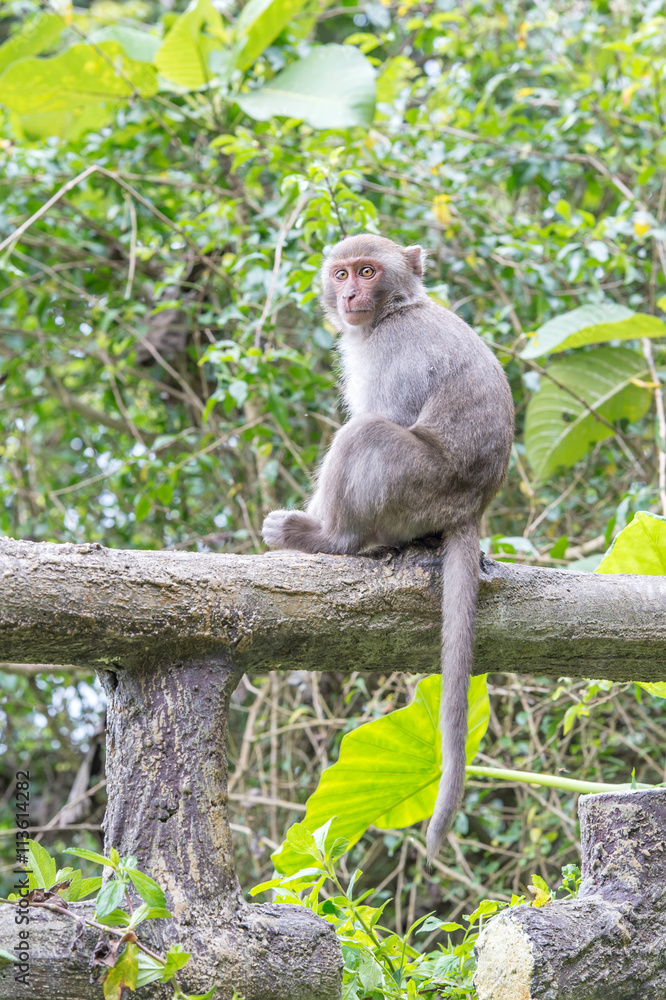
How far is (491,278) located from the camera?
545cm

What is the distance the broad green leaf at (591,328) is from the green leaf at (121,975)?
3.30m

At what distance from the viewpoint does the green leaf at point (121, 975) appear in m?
1.69

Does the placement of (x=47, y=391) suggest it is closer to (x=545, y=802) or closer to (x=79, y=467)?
(x=79, y=467)

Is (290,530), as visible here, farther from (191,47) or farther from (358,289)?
(191,47)

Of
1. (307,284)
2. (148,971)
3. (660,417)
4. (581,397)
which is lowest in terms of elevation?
(148,971)

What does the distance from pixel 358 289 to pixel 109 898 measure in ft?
7.70

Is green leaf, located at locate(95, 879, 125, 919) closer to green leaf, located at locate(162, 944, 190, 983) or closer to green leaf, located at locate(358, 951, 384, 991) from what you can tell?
green leaf, located at locate(162, 944, 190, 983)

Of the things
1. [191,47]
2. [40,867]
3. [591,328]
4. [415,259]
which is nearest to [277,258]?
[415,259]

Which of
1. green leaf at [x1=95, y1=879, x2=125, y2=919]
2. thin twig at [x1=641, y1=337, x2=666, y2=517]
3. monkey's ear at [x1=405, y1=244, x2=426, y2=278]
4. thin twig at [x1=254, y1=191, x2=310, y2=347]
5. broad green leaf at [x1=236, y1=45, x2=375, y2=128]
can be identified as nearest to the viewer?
green leaf at [x1=95, y1=879, x2=125, y2=919]

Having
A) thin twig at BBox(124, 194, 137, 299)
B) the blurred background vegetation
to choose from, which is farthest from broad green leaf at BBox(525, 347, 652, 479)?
thin twig at BBox(124, 194, 137, 299)

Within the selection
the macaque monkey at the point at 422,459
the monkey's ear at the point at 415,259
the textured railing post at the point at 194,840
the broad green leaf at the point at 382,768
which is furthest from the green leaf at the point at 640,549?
the textured railing post at the point at 194,840

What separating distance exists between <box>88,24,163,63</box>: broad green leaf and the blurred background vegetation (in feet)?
0.04

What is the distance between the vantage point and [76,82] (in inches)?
201

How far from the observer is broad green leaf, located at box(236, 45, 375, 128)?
183 inches
